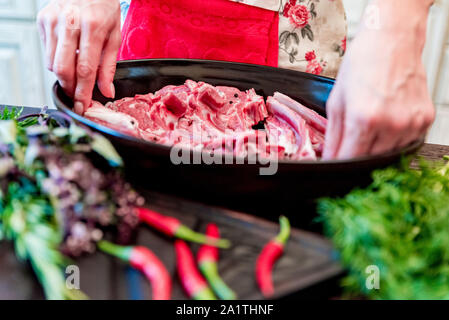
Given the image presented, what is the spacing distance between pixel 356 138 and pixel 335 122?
7cm

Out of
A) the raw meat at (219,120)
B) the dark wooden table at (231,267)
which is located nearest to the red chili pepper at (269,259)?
the dark wooden table at (231,267)

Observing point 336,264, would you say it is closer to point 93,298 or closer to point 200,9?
point 93,298

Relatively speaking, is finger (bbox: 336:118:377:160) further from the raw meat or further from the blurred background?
the blurred background

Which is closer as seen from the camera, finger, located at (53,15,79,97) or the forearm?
the forearm

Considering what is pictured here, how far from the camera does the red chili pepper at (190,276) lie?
0.58 metres

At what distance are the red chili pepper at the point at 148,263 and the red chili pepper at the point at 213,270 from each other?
0.06 metres

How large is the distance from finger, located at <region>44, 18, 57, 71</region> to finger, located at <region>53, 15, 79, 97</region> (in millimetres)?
42

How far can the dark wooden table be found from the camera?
0.59 m

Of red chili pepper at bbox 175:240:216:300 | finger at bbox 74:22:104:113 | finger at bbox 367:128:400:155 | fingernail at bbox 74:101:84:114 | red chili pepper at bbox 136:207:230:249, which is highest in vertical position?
finger at bbox 74:22:104:113

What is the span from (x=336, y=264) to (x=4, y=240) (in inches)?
21.6

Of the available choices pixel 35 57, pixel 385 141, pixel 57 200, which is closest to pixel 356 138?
pixel 385 141

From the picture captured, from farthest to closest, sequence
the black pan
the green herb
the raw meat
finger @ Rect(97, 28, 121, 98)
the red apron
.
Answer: the red apron, finger @ Rect(97, 28, 121, 98), the raw meat, the black pan, the green herb

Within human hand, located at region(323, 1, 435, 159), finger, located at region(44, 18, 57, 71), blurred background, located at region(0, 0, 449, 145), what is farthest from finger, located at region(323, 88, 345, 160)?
blurred background, located at region(0, 0, 449, 145)
